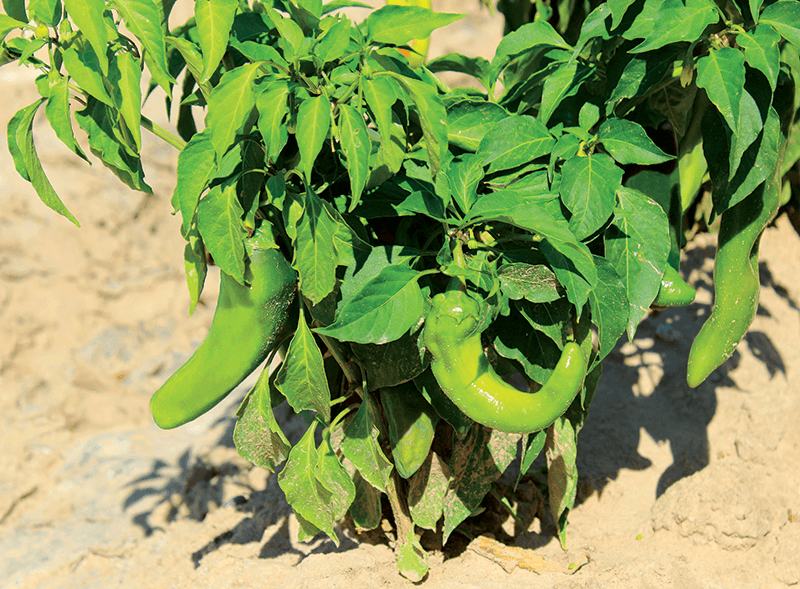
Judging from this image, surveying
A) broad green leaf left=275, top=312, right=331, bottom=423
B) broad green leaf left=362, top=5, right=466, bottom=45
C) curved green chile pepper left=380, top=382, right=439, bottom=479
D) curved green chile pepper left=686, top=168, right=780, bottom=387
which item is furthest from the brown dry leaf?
broad green leaf left=362, top=5, right=466, bottom=45

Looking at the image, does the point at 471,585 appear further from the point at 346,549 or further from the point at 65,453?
the point at 65,453

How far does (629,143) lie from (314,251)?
609mm

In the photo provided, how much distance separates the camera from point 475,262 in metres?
1.22

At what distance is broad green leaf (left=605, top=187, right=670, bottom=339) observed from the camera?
4.36 ft

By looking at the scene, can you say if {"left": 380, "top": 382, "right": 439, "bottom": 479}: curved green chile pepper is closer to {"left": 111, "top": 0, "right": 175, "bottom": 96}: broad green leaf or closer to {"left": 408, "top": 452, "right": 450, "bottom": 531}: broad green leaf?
{"left": 408, "top": 452, "right": 450, "bottom": 531}: broad green leaf

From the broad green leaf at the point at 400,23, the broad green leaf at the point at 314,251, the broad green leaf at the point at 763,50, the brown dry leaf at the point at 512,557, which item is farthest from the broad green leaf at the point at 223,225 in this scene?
the brown dry leaf at the point at 512,557

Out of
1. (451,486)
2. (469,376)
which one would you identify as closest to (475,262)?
(469,376)

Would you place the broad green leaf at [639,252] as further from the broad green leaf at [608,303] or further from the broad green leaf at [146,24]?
the broad green leaf at [146,24]

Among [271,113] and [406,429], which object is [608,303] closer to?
[406,429]

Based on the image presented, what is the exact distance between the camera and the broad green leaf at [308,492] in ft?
4.91

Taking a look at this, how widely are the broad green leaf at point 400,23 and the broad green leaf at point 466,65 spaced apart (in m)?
0.54

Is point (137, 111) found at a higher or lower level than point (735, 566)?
higher

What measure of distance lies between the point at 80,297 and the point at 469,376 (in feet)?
9.81

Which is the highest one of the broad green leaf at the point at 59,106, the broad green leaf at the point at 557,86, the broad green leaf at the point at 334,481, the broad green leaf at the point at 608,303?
the broad green leaf at the point at 59,106
